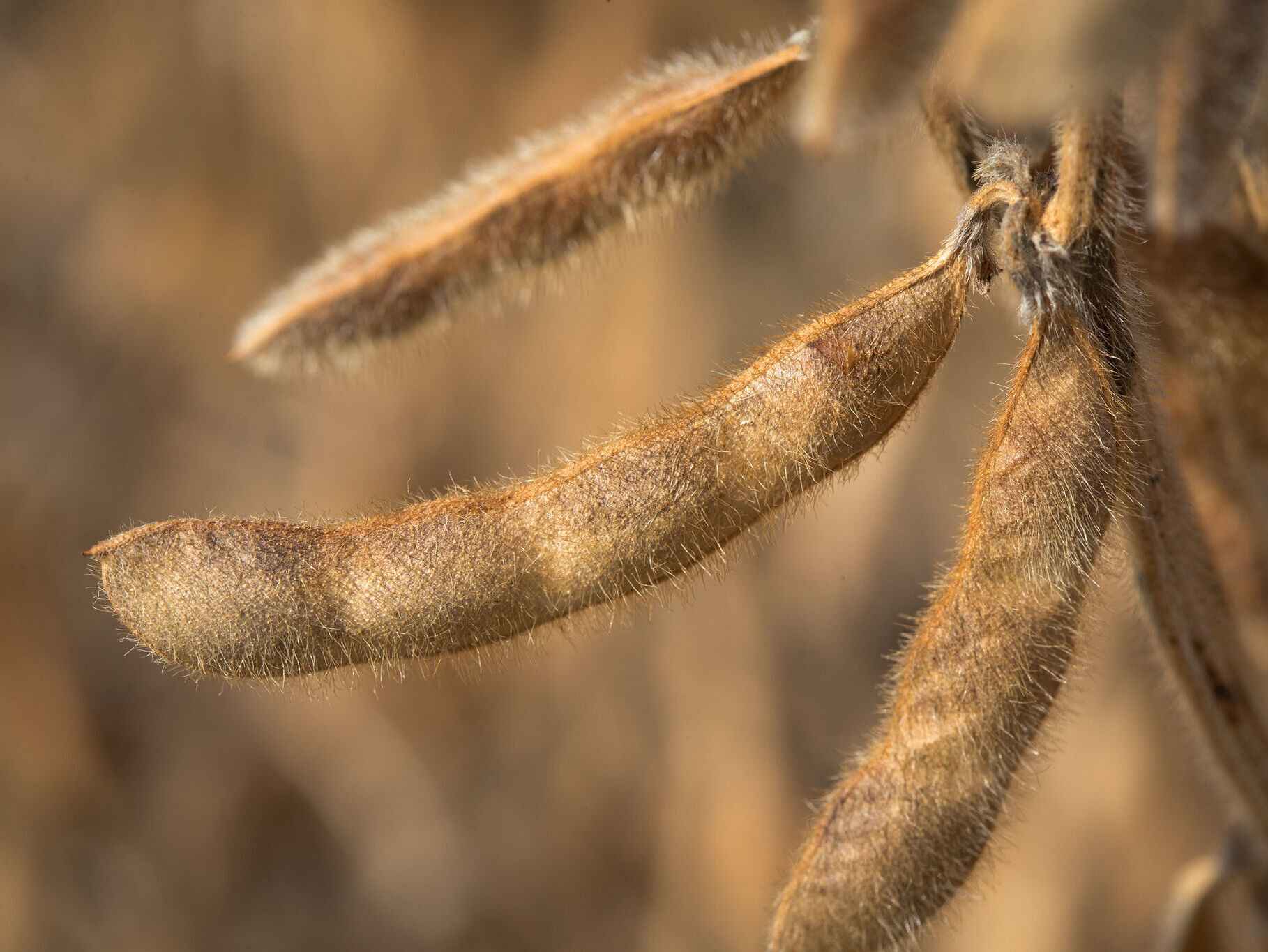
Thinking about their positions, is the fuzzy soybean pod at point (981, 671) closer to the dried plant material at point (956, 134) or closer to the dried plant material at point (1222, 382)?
the dried plant material at point (956, 134)

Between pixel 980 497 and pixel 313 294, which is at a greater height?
pixel 313 294

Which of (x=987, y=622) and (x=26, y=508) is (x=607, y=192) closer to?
(x=987, y=622)

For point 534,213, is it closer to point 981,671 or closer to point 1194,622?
point 981,671

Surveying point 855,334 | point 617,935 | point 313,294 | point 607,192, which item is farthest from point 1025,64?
point 617,935

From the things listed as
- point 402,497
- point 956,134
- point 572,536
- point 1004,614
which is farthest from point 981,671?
point 402,497

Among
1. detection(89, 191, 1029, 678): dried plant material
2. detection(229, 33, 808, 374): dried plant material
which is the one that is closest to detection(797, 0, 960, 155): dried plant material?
detection(89, 191, 1029, 678): dried plant material

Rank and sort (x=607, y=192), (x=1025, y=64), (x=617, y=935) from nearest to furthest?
(x=1025, y=64) < (x=607, y=192) < (x=617, y=935)

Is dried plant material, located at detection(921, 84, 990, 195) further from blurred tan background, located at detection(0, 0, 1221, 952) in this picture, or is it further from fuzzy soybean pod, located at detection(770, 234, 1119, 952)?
blurred tan background, located at detection(0, 0, 1221, 952)

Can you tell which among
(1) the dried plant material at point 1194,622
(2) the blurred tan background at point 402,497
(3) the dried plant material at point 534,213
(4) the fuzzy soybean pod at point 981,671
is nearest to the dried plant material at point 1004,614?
(4) the fuzzy soybean pod at point 981,671
